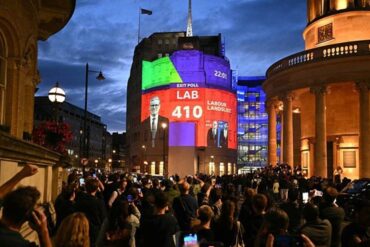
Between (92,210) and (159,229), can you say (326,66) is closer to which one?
(92,210)

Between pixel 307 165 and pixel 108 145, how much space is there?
528ft

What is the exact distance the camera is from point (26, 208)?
3.62m

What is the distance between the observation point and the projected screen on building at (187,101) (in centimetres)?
8206

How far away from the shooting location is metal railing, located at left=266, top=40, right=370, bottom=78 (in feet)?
105

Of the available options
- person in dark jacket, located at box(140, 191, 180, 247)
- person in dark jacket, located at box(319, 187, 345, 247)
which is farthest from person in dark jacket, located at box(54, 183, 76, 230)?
person in dark jacket, located at box(319, 187, 345, 247)

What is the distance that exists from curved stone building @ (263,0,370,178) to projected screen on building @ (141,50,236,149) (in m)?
40.4

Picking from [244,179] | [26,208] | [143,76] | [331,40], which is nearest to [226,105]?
[143,76]

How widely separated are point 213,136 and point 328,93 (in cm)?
5052

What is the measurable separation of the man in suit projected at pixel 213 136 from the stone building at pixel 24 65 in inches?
2639

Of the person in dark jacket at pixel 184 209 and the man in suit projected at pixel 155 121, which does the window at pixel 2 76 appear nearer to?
the person in dark jacket at pixel 184 209

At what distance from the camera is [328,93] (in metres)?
34.1

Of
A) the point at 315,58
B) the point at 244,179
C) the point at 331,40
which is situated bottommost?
the point at 244,179

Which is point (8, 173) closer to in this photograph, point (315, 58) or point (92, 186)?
point (92, 186)

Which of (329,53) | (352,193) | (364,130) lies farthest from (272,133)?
(352,193)
